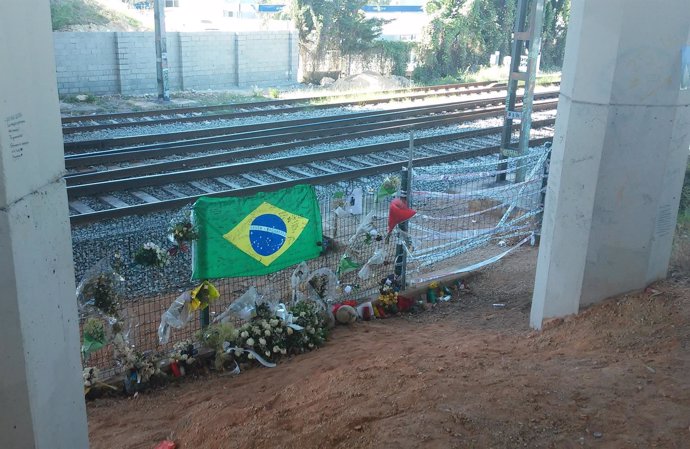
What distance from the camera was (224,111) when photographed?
22.4 meters

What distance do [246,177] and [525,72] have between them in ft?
20.3

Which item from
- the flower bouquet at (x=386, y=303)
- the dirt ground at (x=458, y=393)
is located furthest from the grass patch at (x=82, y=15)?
the dirt ground at (x=458, y=393)

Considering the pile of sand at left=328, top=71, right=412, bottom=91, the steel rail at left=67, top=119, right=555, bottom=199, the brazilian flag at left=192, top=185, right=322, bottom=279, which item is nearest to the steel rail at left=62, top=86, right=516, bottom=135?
the pile of sand at left=328, top=71, right=412, bottom=91

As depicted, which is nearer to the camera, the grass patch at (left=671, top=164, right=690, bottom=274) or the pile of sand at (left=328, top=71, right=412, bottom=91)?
the grass patch at (left=671, top=164, right=690, bottom=274)

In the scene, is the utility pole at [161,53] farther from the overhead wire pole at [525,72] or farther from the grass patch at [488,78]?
the overhead wire pole at [525,72]

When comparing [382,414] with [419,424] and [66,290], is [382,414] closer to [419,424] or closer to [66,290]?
[419,424]

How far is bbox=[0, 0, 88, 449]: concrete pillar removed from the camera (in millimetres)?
3508

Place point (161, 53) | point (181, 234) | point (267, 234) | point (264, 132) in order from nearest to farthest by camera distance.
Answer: point (181, 234)
point (267, 234)
point (264, 132)
point (161, 53)

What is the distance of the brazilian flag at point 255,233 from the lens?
284 inches

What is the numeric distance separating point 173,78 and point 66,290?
27.8 meters

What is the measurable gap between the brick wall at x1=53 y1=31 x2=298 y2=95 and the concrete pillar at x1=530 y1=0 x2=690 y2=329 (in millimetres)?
23331

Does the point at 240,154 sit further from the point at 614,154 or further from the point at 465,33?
the point at 465,33

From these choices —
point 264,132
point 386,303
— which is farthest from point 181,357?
point 264,132

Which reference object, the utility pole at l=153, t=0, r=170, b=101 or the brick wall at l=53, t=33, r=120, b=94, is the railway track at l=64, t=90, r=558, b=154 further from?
the brick wall at l=53, t=33, r=120, b=94
